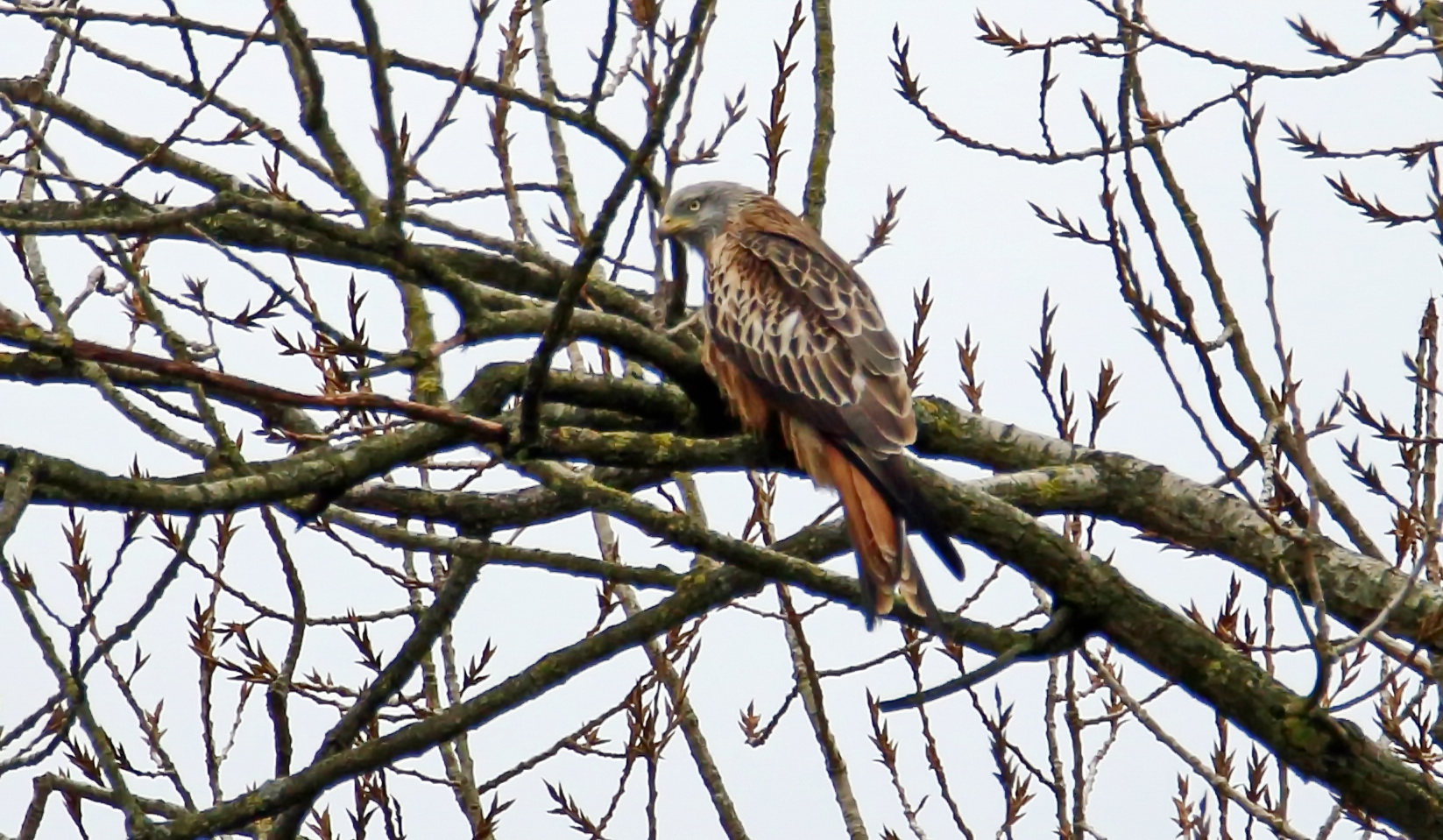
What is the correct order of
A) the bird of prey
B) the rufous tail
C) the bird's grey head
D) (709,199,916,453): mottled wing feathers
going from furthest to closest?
the bird's grey head → (709,199,916,453): mottled wing feathers → the bird of prey → the rufous tail

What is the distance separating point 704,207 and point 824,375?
1.89 meters

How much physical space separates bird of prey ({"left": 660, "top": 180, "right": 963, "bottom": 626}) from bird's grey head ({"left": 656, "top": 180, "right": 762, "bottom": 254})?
0.51 feet

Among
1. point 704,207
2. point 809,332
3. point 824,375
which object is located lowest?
point 824,375

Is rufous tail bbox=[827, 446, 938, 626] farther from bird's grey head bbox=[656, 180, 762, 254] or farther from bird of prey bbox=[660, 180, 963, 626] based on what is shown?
bird's grey head bbox=[656, 180, 762, 254]

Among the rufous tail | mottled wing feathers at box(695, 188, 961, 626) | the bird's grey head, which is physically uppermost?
the bird's grey head

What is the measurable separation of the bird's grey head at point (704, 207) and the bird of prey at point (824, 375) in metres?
0.16

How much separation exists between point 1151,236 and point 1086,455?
0.84 meters

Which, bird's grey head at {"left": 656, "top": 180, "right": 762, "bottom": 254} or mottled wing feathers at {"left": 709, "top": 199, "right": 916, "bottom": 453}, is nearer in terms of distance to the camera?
mottled wing feathers at {"left": 709, "top": 199, "right": 916, "bottom": 453}

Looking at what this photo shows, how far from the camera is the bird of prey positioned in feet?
13.3

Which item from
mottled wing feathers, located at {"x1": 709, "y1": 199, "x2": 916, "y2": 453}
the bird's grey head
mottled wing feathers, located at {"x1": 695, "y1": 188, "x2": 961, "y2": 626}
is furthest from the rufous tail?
the bird's grey head

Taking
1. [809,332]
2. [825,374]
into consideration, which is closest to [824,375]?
[825,374]

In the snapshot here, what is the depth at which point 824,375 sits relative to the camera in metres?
5.01

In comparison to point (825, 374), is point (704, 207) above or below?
above

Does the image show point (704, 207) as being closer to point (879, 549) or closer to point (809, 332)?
point (809, 332)
